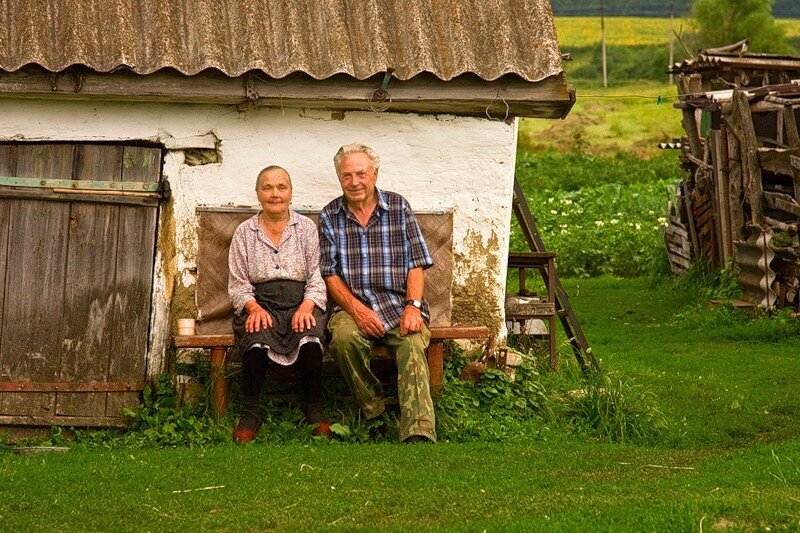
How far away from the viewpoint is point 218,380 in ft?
24.6

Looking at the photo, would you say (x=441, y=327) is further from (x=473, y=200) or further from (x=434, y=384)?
(x=473, y=200)

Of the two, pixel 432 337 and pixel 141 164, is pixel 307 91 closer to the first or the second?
pixel 141 164

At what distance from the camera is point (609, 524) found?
5.37 meters

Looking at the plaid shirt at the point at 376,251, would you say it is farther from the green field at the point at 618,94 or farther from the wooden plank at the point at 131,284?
the green field at the point at 618,94

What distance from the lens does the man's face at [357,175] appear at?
298 inches

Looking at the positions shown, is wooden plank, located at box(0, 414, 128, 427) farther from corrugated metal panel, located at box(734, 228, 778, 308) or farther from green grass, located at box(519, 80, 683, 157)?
green grass, located at box(519, 80, 683, 157)

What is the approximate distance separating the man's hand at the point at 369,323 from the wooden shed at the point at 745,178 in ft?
19.9

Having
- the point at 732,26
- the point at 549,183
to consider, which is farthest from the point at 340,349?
the point at 732,26

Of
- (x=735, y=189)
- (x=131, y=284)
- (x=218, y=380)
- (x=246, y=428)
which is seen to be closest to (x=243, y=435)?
(x=246, y=428)

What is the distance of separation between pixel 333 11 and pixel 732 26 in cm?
4592

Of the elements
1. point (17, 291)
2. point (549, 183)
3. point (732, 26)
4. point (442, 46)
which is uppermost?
point (732, 26)

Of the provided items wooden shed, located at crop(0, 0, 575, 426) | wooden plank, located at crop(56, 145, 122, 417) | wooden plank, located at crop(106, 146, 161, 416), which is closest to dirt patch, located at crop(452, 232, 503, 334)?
wooden shed, located at crop(0, 0, 575, 426)

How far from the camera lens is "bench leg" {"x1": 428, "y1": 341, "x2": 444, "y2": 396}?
770 centimetres

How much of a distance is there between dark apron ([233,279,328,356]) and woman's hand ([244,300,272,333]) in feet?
0.09
